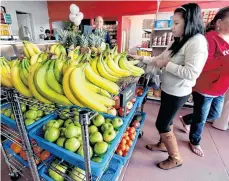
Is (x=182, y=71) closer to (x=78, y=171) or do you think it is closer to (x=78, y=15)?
(x=78, y=171)

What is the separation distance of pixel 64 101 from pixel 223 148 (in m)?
2.19

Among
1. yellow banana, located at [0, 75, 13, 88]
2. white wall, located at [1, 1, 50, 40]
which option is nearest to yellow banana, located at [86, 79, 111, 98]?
yellow banana, located at [0, 75, 13, 88]

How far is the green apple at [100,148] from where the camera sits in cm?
81

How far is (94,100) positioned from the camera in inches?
23.0

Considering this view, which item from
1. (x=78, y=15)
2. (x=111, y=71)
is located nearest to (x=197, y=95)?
(x=111, y=71)

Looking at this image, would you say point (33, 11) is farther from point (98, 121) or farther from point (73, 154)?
point (73, 154)

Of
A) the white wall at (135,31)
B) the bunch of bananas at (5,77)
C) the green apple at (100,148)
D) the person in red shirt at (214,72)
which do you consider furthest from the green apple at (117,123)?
the white wall at (135,31)

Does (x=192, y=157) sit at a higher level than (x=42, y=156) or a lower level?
lower

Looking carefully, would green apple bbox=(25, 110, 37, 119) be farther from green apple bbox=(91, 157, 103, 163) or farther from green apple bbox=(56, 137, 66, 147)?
green apple bbox=(91, 157, 103, 163)

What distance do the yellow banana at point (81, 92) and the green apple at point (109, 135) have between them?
1.16ft

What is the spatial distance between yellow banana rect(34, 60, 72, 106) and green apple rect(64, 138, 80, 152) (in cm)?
28

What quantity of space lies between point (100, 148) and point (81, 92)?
402 mm

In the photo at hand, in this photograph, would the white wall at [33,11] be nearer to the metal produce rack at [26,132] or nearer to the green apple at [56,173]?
the metal produce rack at [26,132]

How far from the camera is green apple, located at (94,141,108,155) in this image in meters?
0.81
